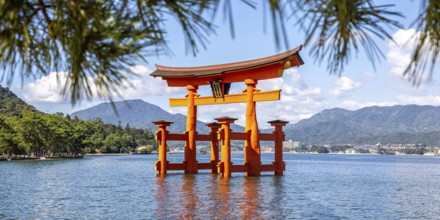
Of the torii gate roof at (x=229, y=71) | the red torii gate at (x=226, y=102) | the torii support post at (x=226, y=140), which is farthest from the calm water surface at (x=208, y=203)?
the torii gate roof at (x=229, y=71)

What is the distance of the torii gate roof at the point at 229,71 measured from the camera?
23172 mm

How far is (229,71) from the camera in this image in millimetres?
25438

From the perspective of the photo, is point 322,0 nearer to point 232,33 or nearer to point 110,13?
point 232,33

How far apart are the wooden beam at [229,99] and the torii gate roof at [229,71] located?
87 centimetres

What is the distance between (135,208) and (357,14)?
12927 millimetres

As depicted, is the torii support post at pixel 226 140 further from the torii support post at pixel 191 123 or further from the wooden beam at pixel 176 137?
the wooden beam at pixel 176 137

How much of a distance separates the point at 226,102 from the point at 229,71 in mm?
1817

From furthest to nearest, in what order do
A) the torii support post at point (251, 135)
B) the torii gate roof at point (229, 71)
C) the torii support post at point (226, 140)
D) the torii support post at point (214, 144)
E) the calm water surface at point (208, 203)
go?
1. the torii support post at point (214, 144)
2. the torii support post at point (251, 135)
3. the torii support post at point (226, 140)
4. the torii gate roof at point (229, 71)
5. the calm water surface at point (208, 203)

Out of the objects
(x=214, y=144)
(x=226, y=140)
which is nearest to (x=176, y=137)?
(x=214, y=144)

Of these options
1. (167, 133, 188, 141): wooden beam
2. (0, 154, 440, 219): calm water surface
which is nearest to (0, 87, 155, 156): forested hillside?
(167, 133, 188, 141): wooden beam

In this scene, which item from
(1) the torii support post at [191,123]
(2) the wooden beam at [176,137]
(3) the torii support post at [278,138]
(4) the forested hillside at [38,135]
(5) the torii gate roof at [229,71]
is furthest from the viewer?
(4) the forested hillside at [38,135]

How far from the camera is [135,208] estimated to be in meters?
15.0

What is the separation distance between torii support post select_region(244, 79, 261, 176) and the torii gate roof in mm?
669

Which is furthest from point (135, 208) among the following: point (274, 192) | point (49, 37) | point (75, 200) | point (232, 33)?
point (232, 33)
